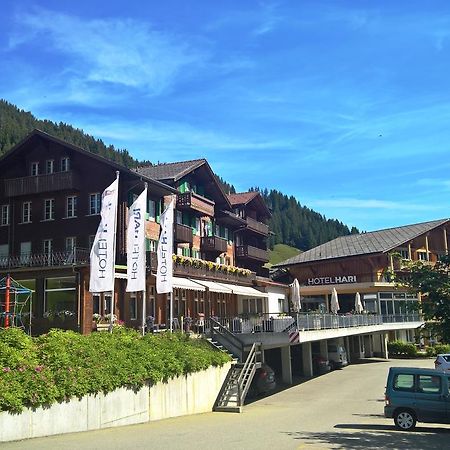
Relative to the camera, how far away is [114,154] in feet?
475

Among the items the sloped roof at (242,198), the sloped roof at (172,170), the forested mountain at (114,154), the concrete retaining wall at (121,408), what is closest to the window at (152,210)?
the sloped roof at (172,170)

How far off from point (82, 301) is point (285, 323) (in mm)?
10653

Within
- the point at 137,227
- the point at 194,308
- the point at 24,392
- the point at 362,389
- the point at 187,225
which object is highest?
the point at 187,225

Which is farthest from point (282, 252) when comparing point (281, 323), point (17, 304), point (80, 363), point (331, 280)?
point (80, 363)

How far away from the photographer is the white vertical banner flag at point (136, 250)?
2417 cm

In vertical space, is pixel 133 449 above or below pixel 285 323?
below

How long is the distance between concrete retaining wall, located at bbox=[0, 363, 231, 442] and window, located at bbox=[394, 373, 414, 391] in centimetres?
797

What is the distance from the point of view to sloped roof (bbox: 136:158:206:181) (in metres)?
41.8

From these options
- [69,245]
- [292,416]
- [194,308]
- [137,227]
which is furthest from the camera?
[194,308]

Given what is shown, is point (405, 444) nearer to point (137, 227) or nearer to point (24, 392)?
point (24, 392)

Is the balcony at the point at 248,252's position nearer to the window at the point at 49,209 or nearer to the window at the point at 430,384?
the window at the point at 49,209

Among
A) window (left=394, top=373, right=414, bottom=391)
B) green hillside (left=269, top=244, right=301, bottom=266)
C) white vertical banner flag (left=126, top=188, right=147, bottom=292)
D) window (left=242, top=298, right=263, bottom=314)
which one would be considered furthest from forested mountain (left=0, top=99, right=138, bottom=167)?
window (left=394, top=373, right=414, bottom=391)

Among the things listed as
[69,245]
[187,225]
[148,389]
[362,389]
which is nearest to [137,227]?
[148,389]

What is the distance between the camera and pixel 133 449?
513 inches
